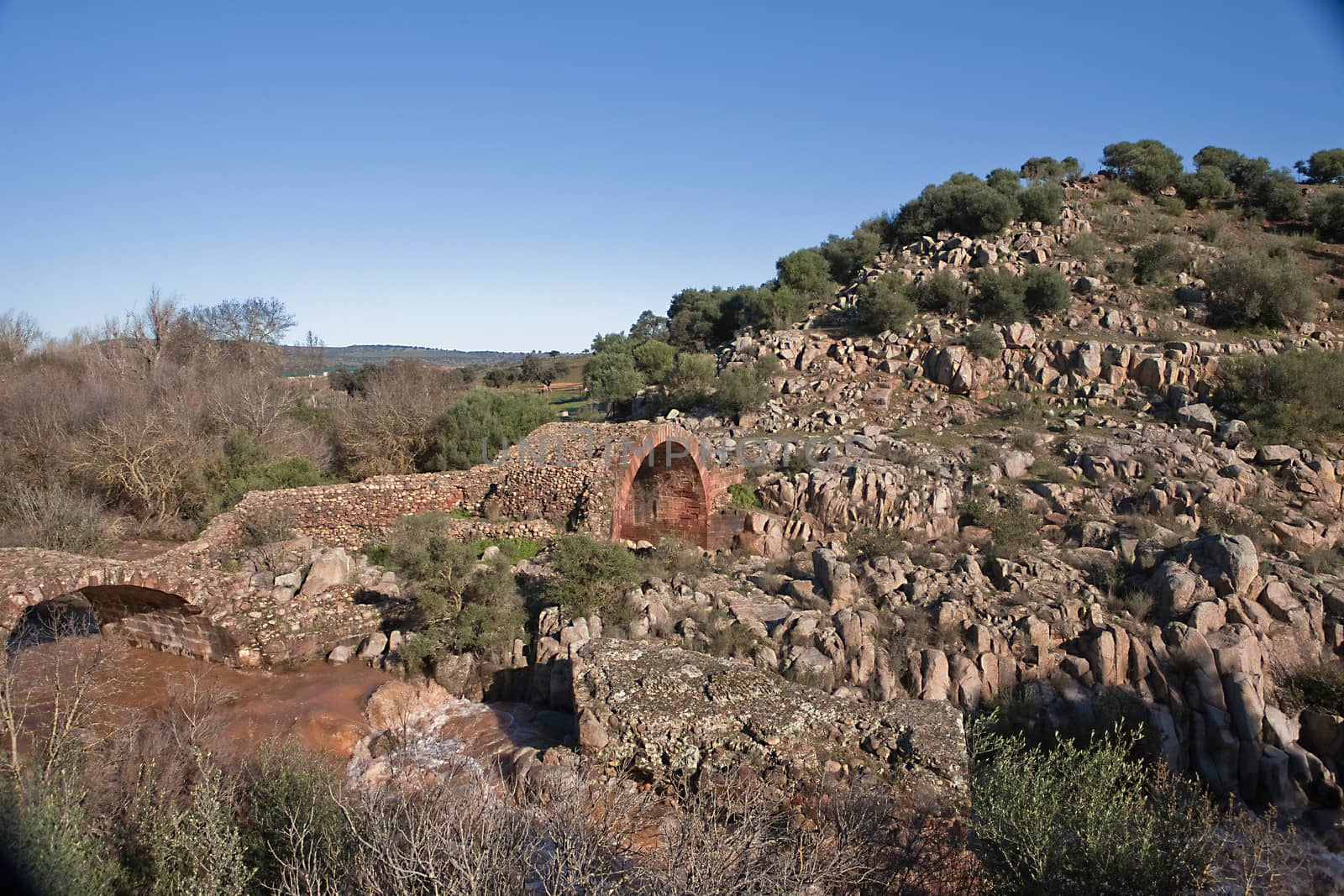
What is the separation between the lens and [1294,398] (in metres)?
18.1

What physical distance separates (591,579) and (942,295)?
18.4 m

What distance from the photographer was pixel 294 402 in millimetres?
24594

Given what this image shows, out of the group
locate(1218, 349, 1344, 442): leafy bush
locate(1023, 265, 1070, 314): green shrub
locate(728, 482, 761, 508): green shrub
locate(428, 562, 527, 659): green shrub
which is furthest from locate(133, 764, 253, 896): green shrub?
locate(1023, 265, 1070, 314): green shrub

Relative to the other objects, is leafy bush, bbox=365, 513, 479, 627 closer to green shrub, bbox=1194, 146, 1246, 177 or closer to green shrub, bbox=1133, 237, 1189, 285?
green shrub, bbox=1133, 237, 1189, 285

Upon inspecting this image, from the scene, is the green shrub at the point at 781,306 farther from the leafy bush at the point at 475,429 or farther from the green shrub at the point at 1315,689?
the green shrub at the point at 1315,689

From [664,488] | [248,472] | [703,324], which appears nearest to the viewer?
[248,472]

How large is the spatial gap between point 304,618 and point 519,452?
6460 mm

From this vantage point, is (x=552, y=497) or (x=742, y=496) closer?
(x=552, y=497)

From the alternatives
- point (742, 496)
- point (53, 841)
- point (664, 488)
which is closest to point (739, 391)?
point (742, 496)

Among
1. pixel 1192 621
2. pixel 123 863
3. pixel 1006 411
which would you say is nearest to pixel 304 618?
pixel 123 863

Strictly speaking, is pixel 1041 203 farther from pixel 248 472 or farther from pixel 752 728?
pixel 248 472

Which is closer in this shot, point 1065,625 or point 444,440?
point 1065,625

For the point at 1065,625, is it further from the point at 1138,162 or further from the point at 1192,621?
the point at 1138,162

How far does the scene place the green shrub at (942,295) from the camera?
24.2m
